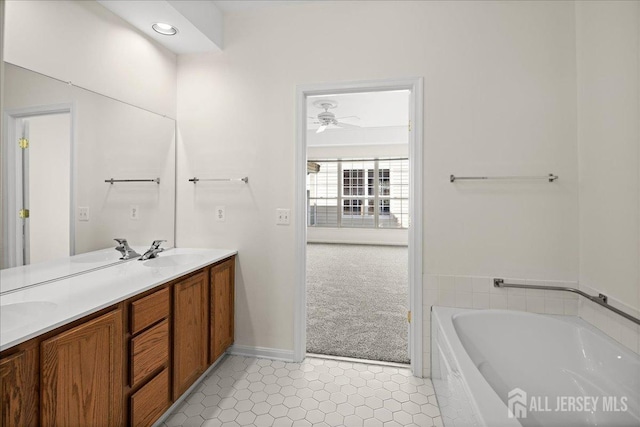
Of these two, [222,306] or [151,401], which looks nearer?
[151,401]

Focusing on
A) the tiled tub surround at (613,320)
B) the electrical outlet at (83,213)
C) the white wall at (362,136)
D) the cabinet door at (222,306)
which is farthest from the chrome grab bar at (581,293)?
the white wall at (362,136)

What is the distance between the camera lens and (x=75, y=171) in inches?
66.9

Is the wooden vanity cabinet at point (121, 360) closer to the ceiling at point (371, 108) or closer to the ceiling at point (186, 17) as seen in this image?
the ceiling at point (186, 17)

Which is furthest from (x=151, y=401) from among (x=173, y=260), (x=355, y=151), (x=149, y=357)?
(x=355, y=151)

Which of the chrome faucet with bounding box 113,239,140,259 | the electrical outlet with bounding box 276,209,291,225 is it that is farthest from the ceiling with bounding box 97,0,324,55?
the chrome faucet with bounding box 113,239,140,259

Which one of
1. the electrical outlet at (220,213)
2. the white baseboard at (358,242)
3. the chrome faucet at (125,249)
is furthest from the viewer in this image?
the white baseboard at (358,242)

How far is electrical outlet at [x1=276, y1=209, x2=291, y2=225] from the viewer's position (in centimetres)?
A: 229

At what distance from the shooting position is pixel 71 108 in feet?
Answer: 5.52

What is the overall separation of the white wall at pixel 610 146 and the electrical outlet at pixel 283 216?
74.2 inches

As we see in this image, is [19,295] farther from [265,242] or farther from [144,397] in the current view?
[265,242]

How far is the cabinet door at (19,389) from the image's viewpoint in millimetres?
904

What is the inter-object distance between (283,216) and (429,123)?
122 cm

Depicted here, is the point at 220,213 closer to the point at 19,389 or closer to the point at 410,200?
the point at 410,200

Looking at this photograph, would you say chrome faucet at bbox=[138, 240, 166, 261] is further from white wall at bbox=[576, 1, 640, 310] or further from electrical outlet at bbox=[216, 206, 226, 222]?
white wall at bbox=[576, 1, 640, 310]
